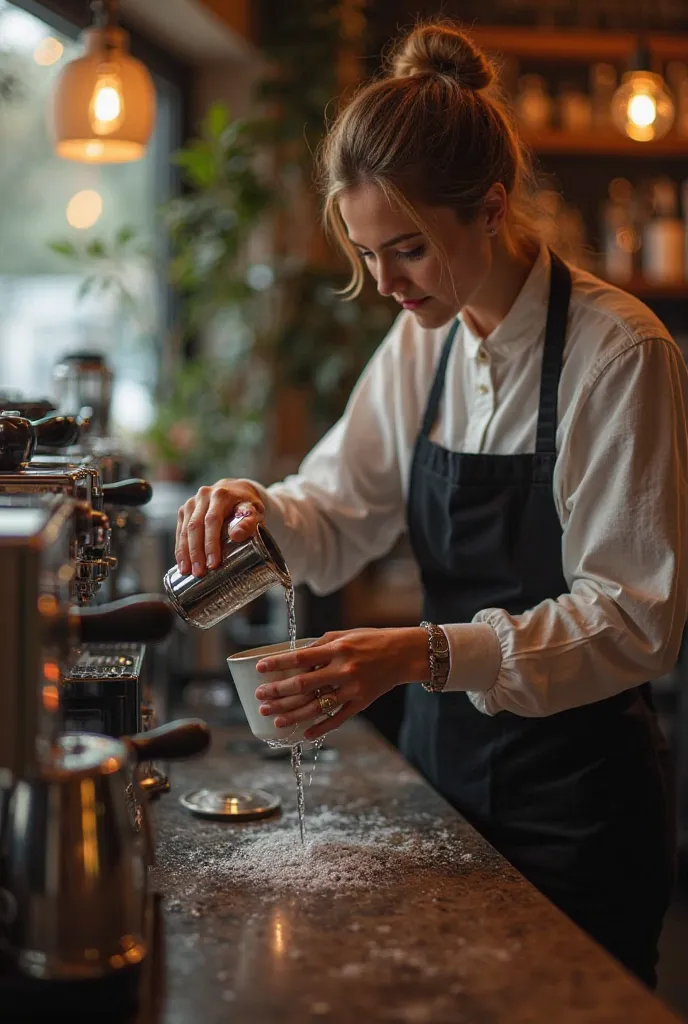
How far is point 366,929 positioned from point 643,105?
230 centimetres

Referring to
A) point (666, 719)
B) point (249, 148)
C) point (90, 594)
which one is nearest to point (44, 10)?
point (249, 148)

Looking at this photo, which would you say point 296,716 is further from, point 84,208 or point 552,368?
point 84,208

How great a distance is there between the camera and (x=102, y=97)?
6.68 ft

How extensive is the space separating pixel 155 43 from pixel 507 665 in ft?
8.34

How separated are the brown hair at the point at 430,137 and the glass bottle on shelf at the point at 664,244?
235 centimetres

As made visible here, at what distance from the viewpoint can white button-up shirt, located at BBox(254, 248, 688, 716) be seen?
1.37m

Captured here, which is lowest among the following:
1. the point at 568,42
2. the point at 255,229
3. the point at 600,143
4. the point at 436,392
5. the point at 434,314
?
the point at 436,392

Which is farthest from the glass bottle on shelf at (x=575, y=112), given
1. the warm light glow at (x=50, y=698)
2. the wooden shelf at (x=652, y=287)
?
the warm light glow at (x=50, y=698)

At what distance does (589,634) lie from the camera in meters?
1.37

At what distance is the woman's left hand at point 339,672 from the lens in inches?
47.1

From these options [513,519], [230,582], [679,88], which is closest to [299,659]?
[230,582]

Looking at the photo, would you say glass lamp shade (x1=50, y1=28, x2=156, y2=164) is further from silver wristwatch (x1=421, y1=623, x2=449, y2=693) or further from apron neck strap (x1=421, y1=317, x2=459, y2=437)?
silver wristwatch (x1=421, y1=623, x2=449, y2=693)

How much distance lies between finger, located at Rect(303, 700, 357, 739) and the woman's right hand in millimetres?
235

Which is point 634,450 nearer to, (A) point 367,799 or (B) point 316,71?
(A) point 367,799
